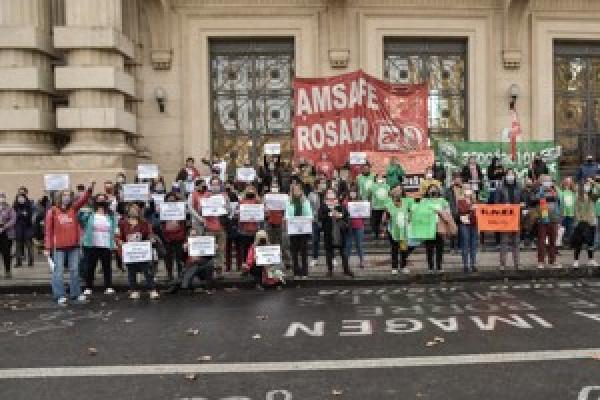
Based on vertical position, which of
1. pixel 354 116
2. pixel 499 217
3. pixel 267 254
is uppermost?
pixel 354 116

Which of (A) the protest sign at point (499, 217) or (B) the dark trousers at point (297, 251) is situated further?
(A) the protest sign at point (499, 217)

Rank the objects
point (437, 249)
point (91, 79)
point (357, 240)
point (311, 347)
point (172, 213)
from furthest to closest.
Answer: point (91, 79), point (357, 240), point (437, 249), point (172, 213), point (311, 347)

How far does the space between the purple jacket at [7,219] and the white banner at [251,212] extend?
4.67 meters

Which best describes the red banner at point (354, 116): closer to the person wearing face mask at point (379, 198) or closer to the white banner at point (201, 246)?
the person wearing face mask at point (379, 198)

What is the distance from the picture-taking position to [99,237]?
42.4 feet

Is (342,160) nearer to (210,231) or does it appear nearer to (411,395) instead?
(210,231)

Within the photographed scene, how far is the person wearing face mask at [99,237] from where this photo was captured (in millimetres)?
12938

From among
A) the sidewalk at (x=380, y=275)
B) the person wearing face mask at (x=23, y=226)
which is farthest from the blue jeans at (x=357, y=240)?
the person wearing face mask at (x=23, y=226)

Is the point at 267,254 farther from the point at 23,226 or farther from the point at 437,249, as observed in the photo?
the point at 23,226

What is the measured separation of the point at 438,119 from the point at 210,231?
10209 millimetres

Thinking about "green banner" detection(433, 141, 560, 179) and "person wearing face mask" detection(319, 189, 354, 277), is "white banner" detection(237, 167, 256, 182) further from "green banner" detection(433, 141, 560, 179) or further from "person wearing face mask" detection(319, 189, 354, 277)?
"green banner" detection(433, 141, 560, 179)

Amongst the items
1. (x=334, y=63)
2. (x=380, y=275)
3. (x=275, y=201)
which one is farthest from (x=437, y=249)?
(x=334, y=63)

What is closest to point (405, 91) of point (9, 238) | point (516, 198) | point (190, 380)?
point (516, 198)

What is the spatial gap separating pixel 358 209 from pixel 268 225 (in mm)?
1794
